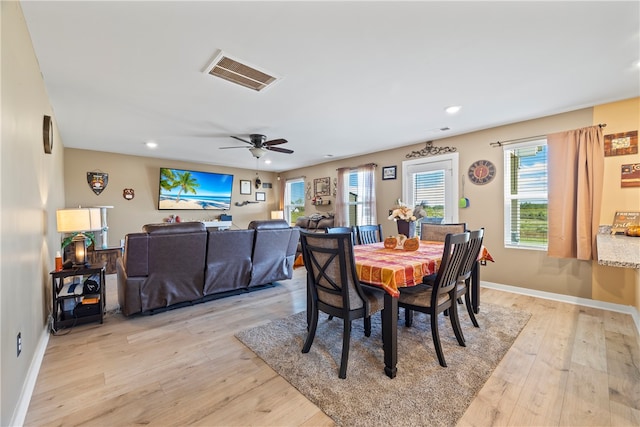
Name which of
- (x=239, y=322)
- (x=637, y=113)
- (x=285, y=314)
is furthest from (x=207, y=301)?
(x=637, y=113)

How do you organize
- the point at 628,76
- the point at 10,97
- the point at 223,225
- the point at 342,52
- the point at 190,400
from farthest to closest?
the point at 223,225 → the point at 628,76 → the point at 342,52 → the point at 190,400 → the point at 10,97

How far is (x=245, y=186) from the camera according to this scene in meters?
7.71

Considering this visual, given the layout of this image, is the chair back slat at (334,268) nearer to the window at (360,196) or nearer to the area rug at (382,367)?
the area rug at (382,367)

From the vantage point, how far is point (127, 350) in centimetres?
224

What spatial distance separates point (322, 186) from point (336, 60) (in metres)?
4.68

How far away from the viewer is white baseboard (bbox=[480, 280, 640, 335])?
2.91 m

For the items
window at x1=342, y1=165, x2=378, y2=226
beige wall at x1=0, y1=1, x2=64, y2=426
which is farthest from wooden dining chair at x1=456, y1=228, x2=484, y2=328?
window at x1=342, y1=165, x2=378, y2=226

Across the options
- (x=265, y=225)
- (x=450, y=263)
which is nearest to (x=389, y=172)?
(x=265, y=225)

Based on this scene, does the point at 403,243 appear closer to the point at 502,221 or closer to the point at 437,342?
the point at 437,342

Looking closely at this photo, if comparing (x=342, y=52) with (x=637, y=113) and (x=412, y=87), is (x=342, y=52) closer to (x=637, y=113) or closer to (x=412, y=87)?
(x=412, y=87)

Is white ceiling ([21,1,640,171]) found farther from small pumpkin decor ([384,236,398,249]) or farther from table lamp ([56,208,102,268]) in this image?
small pumpkin decor ([384,236,398,249])

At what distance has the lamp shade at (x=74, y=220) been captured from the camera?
8.71ft

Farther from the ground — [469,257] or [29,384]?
[469,257]

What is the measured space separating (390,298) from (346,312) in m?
0.32
